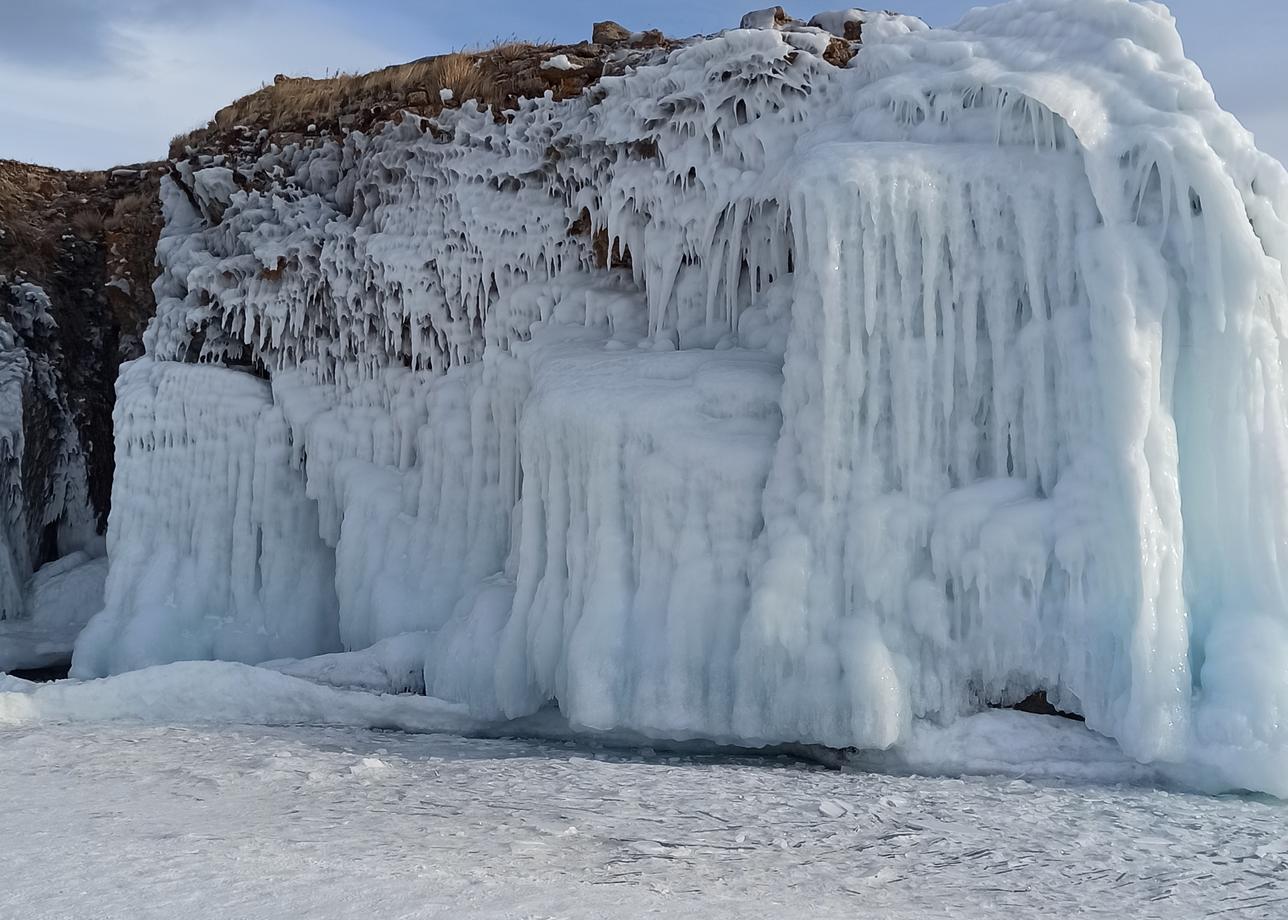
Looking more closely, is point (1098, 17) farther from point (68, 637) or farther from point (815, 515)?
point (68, 637)

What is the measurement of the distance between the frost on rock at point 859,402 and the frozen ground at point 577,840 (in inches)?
32.8

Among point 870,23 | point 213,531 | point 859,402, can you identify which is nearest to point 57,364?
point 213,531

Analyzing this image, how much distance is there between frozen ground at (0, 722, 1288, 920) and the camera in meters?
4.04

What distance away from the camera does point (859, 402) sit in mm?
7344

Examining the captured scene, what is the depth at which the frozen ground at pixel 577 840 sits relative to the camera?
4.04 m

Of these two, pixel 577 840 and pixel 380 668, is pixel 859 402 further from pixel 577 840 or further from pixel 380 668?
pixel 380 668

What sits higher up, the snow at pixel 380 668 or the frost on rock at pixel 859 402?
the frost on rock at pixel 859 402

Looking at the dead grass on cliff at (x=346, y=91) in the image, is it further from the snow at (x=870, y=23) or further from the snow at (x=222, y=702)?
the snow at (x=222, y=702)

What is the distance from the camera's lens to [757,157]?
9055mm

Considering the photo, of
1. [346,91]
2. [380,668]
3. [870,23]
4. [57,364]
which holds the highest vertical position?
[346,91]

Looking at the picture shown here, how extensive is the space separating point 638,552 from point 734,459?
1024 mm

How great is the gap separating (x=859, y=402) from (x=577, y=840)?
3697mm

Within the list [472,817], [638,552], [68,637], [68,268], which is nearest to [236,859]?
[472,817]

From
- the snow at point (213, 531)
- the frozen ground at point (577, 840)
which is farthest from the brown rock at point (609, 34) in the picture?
the frozen ground at point (577, 840)
